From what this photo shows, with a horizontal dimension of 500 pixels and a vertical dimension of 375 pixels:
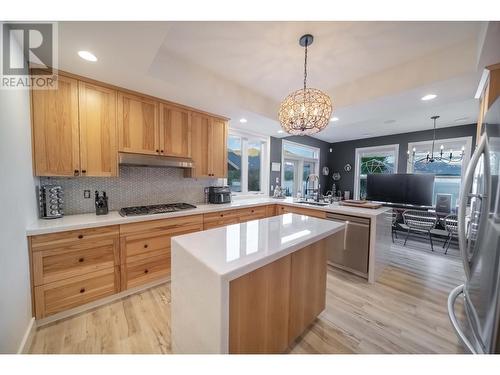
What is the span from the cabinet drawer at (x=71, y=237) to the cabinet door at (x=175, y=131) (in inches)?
43.2

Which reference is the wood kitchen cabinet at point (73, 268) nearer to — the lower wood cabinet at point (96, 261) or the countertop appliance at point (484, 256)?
the lower wood cabinet at point (96, 261)

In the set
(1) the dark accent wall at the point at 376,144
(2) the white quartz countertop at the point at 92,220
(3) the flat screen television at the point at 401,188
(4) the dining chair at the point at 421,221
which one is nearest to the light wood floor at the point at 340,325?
(2) the white quartz countertop at the point at 92,220

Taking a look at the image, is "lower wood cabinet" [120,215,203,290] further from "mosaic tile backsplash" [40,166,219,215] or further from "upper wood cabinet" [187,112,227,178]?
"upper wood cabinet" [187,112,227,178]

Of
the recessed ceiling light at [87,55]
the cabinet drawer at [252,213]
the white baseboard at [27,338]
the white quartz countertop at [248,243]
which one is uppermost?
the recessed ceiling light at [87,55]

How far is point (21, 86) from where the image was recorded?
1.51m

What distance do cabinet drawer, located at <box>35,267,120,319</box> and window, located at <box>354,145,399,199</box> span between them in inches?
237

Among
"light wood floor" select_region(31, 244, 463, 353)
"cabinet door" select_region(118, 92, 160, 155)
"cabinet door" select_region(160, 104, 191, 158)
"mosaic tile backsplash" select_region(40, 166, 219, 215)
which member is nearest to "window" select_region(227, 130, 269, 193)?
"mosaic tile backsplash" select_region(40, 166, 219, 215)

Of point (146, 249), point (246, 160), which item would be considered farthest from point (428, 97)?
point (146, 249)

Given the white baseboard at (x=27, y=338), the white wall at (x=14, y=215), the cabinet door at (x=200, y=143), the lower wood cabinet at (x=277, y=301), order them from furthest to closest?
1. the cabinet door at (x=200, y=143)
2. the white baseboard at (x=27, y=338)
3. the white wall at (x=14, y=215)
4. the lower wood cabinet at (x=277, y=301)

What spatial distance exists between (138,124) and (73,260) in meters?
1.55

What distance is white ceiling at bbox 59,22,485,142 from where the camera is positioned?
1.54 meters

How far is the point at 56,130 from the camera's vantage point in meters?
1.80

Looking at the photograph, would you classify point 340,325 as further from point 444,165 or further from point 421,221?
point 444,165

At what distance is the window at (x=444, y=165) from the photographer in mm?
4125
